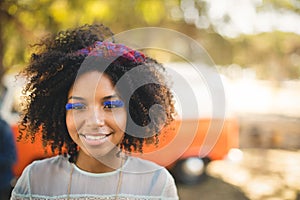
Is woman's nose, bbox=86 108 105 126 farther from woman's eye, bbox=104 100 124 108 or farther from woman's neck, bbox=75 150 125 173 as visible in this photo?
woman's neck, bbox=75 150 125 173

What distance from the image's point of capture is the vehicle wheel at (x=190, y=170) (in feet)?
15.8

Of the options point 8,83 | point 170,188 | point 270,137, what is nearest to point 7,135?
point 8,83

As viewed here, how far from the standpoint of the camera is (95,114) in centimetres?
123

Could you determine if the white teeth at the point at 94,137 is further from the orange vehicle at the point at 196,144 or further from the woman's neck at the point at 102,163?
the orange vehicle at the point at 196,144

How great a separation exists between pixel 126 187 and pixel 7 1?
263 cm

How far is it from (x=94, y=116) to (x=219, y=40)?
5.04 metres

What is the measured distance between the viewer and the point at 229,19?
444cm

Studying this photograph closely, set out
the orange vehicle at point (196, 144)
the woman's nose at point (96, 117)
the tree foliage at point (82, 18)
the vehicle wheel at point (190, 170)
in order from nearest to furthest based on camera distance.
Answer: the woman's nose at point (96, 117) < the tree foliage at point (82, 18) < the orange vehicle at point (196, 144) < the vehicle wheel at point (190, 170)

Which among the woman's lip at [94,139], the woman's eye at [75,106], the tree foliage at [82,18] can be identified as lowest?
the woman's lip at [94,139]

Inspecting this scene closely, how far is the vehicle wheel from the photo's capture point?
482 centimetres

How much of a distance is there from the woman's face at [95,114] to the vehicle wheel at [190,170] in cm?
359

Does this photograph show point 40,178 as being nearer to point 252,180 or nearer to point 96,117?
point 96,117

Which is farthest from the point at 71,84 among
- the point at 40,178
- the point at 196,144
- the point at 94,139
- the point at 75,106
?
the point at 196,144

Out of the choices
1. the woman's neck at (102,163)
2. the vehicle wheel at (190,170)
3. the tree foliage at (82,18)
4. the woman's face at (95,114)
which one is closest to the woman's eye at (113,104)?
the woman's face at (95,114)
